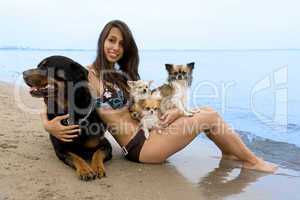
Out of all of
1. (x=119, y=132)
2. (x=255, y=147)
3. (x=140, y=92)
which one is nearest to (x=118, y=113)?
(x=119, y=132)

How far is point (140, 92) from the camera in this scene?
15.0 feet

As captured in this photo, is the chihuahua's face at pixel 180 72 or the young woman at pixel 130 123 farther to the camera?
the chihuahua's face at pixel 180 72

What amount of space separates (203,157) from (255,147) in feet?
3.84

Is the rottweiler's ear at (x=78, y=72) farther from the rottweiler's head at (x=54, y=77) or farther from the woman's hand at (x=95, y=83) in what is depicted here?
the woman's hand at (x=95, y=83)

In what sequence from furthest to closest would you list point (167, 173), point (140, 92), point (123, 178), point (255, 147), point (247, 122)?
point (247, 122) → point (255, 147) → point (140, 92) → point (167, 173) → point (123, 178)

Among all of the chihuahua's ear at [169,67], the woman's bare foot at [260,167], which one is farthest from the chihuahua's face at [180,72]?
the woman's bare foot at [260,167]

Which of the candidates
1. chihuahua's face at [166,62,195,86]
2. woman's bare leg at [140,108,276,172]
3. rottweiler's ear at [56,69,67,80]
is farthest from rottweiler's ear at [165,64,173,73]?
rottweiler's ear at [56,69,67,80]

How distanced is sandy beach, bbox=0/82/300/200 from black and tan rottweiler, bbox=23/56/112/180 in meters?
0.17

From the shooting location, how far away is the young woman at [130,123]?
154 inches

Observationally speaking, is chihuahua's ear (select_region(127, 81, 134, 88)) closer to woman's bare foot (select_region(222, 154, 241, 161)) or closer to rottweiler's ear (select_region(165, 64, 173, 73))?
rottweiler's ear (select_region(165, 64, 173, 73))

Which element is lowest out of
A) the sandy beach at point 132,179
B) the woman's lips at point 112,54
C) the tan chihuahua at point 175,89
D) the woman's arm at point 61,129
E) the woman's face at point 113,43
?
the sandy beach at point 132,179

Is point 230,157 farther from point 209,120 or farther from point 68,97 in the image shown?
point 68,97

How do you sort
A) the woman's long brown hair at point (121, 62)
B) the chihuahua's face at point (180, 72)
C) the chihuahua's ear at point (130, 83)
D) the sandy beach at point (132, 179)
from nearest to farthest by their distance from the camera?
the sandy beach at point (132, 179) < the woman's long brown hair at point (121, 62) < the chihuahua's ear at point (130, 83) < the chihuahua's face at point (180, 72)

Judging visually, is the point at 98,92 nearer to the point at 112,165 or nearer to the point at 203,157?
the point at 112,165
